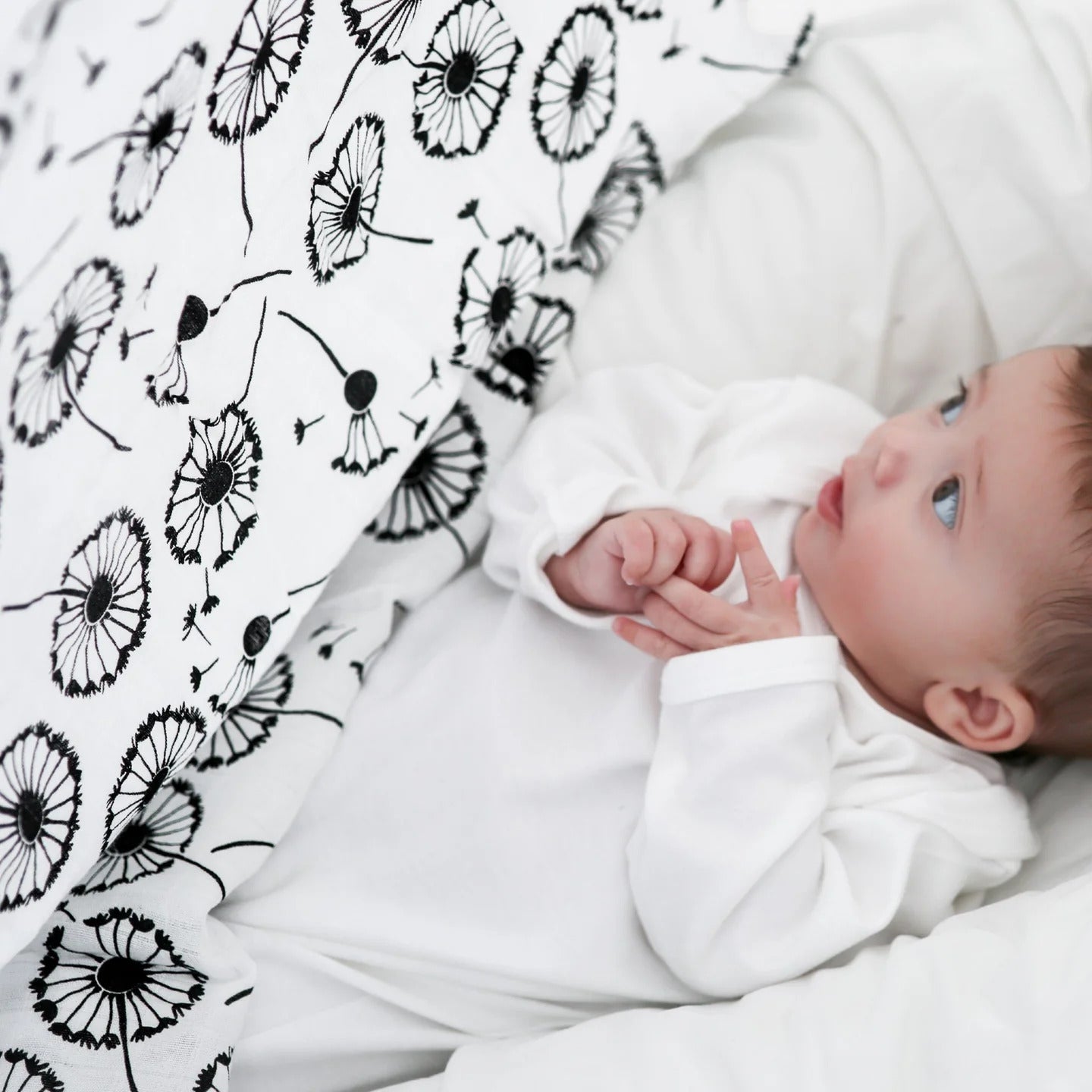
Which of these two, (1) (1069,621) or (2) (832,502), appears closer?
(1) (1069,621)

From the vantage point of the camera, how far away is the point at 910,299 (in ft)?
3.27

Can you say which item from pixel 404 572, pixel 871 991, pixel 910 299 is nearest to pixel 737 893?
pixel 871 991

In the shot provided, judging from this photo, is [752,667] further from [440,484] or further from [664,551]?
[440,484]

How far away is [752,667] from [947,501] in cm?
20

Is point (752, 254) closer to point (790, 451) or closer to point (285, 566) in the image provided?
point (790, 451)

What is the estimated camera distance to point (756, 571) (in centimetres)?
77

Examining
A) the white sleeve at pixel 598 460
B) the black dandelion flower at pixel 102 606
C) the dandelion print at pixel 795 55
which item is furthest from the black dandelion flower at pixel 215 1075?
the dandelion print at pixel 795 55

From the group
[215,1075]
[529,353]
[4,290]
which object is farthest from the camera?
[529,353]

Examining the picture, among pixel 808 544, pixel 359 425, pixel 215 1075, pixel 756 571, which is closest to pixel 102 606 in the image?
pixel 359 425

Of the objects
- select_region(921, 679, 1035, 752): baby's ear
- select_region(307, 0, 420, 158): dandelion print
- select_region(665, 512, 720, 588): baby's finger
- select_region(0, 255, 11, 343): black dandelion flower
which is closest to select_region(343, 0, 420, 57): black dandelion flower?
select_region(307, 0, 420, 158): dandelion print

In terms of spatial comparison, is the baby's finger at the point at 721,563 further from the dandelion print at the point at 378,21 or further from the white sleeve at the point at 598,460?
the dandelion print at the point at 378,21

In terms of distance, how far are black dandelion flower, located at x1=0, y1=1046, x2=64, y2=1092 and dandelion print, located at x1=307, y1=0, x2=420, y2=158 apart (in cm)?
58

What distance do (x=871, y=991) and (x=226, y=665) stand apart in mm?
473

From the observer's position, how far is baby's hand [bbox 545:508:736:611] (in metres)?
0.76
